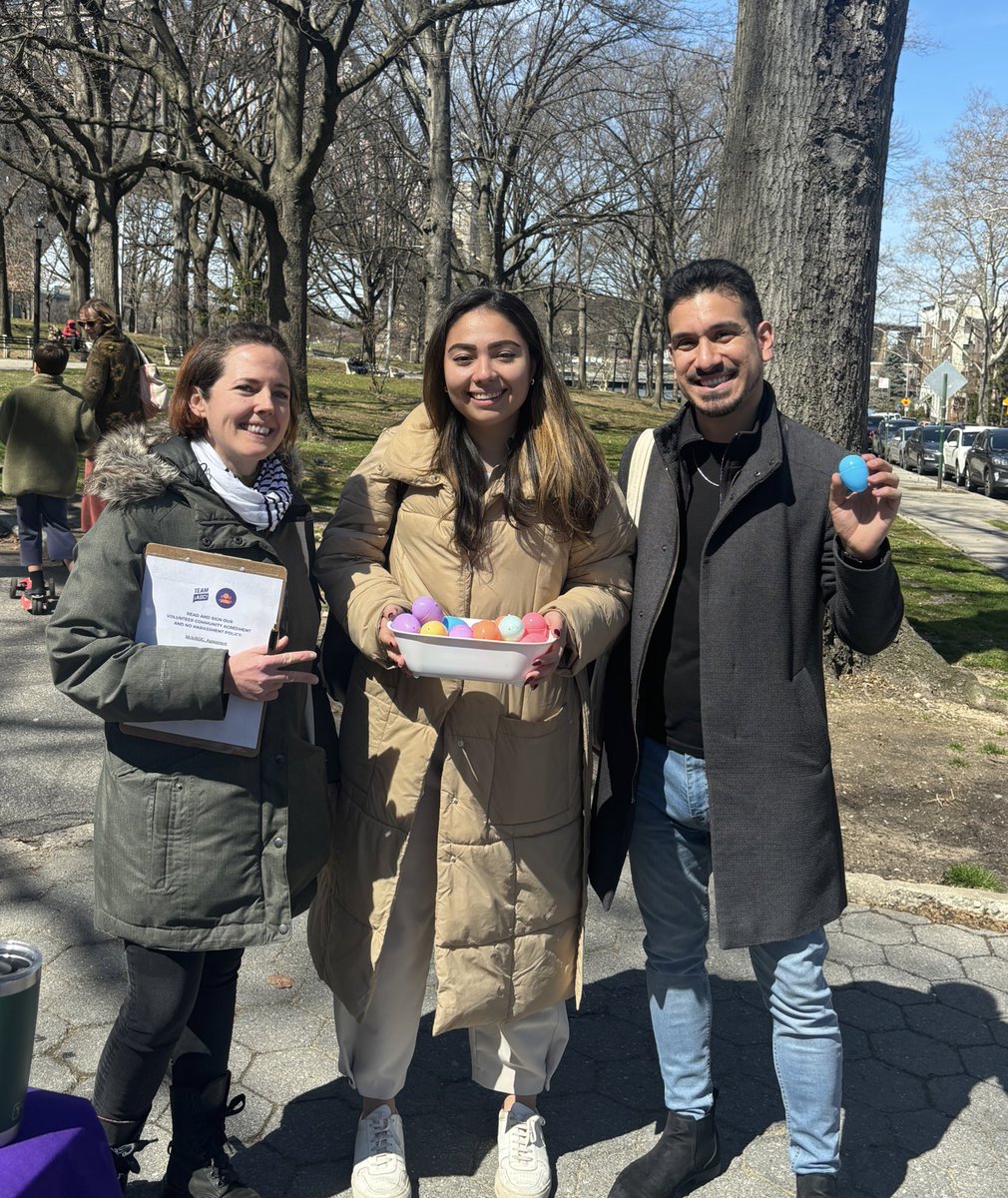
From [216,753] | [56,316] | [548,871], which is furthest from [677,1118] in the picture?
[56,316]

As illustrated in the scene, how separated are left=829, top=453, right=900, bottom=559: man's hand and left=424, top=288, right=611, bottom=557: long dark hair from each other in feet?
1.84

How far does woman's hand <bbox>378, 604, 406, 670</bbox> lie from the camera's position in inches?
94.4

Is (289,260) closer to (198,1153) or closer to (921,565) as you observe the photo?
(921,565)

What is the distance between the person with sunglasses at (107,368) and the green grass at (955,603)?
20.5 feet

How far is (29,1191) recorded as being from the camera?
69.8 inches

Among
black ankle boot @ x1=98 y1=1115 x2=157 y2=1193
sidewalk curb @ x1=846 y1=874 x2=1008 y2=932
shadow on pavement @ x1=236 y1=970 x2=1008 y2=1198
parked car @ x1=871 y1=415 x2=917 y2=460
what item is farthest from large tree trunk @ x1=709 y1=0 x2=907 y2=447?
parked car @ x1=871 y1=415 x2=917 y2=460

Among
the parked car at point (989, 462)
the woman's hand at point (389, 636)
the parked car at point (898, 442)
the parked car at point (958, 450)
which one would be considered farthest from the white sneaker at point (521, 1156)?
the parked car at point (898, 442)

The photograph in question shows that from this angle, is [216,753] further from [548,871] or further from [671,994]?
[671,994]

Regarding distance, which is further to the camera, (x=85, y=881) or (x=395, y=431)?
(x=85, y=881)

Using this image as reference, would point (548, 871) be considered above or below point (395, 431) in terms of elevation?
below

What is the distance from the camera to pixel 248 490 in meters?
2.33

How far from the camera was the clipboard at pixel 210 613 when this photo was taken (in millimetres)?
2230

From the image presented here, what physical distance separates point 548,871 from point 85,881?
221cm

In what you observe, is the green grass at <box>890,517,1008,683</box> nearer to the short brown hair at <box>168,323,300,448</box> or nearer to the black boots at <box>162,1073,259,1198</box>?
the black boots at <box>162,1073,259,1198</box>
